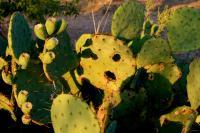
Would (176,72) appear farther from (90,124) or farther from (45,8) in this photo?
(45,8)

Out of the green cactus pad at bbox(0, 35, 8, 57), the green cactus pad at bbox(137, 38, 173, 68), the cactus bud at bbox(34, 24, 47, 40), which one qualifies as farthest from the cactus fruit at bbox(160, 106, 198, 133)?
the green cactus pad at bbox(0, 35, 8, 57)

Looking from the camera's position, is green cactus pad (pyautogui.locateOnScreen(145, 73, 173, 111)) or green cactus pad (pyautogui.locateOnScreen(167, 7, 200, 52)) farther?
green cactus pad (pyautogui.locateOnScreen(167, 7, 200, 52))

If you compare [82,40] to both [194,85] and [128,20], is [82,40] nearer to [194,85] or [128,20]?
[128,20]

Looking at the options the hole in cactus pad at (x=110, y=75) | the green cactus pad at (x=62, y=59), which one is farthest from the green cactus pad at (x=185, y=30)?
the green cactus pad at (x=62, y=59)

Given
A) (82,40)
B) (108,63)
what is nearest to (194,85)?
(108,63)

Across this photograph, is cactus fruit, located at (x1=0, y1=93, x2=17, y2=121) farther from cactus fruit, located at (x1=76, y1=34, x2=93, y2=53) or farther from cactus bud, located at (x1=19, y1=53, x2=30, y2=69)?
cactus fruit, located at (x1=76, y1=34, x2=93, y2=53)

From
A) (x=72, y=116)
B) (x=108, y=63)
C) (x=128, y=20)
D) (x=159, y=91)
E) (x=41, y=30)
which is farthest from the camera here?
(x=128, y=20)

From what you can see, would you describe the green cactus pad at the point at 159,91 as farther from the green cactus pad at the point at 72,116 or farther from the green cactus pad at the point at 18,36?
the green cactus pad at the point at 72,116
